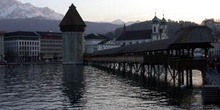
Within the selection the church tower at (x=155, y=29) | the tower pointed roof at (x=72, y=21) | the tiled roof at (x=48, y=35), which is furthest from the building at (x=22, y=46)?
the tower pointed roof at (x=72, y=21)

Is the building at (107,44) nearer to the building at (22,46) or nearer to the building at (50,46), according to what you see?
the building at (50,46)

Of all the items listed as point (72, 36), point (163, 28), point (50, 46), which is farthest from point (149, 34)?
point (72, 36)

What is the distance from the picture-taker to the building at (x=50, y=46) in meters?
171

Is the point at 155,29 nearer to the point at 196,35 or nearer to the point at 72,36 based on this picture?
the point at 72,36

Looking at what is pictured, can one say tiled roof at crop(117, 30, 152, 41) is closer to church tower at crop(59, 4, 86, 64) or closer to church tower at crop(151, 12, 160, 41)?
church tower at crop(151, 12, 160, 41)

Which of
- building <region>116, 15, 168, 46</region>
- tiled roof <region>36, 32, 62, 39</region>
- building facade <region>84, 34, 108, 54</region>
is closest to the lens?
building <region>116, 15, 168, 46</region>

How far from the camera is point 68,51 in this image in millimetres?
105812

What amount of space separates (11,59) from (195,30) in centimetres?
12237

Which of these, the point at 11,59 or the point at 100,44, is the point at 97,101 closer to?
the point at 11,59

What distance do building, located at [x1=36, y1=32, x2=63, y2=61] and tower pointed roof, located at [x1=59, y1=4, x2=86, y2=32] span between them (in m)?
64.2

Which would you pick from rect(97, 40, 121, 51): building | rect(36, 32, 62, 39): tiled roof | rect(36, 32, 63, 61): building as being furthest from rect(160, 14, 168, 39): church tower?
rect(36, 32, 62, 39): tiled roof

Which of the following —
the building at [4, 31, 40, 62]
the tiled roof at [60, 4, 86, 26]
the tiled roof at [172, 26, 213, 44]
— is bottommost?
the tiled roof at [172, 26, 213, 44]

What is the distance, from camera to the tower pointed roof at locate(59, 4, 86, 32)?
103938 mm

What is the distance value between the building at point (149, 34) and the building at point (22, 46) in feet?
109
